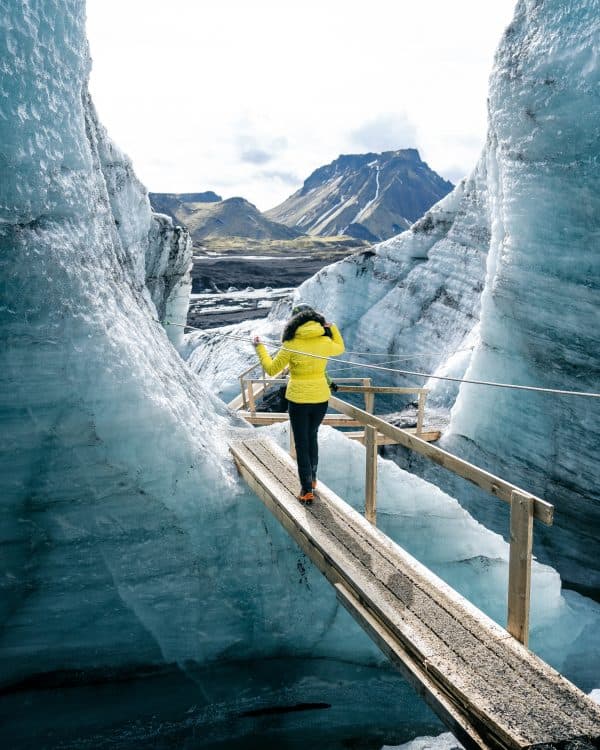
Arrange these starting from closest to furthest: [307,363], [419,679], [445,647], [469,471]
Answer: [419,679] → [445,647] → [469,471] → [307,363]

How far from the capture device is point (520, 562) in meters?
2.86

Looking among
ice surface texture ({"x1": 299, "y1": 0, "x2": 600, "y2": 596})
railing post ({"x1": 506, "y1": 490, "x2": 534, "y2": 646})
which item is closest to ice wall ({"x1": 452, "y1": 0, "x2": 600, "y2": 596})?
Answer: ice surface texture ({"x1": 299, "y1": 0, "x2": 600, "y2": 596})

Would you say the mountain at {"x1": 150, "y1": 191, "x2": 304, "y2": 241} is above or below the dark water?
above

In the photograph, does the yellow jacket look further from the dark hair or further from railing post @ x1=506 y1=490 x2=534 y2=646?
railing post @ x1=506 y1=490 x2=534 y2=646

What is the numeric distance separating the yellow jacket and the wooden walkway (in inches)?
34.3

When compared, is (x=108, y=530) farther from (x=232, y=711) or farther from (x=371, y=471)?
(x=371, y=471)

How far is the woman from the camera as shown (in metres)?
4.06

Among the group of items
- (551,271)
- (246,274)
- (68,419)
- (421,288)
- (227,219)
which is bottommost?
(68,419)

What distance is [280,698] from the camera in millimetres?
4738

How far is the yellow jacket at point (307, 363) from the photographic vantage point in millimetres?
4055

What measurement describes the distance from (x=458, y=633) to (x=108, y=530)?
2635mm

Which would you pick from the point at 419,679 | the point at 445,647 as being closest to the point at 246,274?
the point at 445,647

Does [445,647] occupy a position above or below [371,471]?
below

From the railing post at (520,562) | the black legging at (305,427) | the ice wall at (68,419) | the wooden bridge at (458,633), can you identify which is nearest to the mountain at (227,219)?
the ice wall at (68,419)
